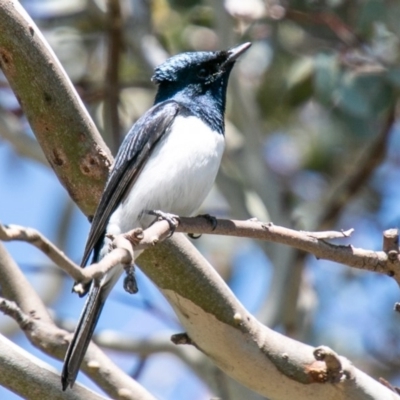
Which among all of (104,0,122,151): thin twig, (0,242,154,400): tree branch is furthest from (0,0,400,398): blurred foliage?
(0,242,154,400): tree branch

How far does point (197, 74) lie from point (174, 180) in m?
0.72

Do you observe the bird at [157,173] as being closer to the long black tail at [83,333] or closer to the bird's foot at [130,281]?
the long black tail at [83,333]

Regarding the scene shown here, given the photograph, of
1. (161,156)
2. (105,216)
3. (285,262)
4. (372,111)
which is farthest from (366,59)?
(105,216)

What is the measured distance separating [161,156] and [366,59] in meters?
1.90

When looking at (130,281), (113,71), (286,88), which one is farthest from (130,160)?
(286,88)

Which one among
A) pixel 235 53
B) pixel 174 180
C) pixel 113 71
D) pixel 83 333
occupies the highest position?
pixel 113 71

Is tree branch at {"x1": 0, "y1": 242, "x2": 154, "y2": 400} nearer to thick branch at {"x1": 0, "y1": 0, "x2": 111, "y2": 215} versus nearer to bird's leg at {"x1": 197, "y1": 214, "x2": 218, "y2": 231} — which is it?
thick branch at {"x1": 0, "y1": 0, "x2": 111, "y2": 215}

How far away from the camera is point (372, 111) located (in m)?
4.66

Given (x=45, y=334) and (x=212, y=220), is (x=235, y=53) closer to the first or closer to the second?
(x=212, y=220)

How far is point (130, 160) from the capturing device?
345cm

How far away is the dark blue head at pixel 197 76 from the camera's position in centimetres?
385

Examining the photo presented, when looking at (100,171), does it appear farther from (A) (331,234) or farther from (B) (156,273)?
(A) (331,234)

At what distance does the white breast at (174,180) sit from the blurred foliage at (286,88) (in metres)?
1.23

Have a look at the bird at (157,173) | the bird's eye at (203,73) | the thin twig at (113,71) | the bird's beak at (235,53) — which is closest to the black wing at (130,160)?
the bird at (157,173)
